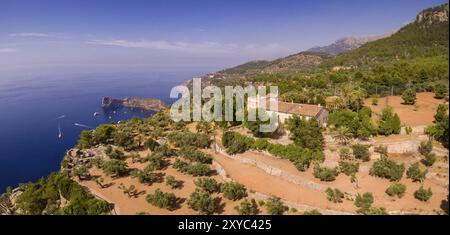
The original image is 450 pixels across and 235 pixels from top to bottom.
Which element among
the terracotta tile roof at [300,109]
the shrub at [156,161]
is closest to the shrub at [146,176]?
the shrub at [156,161]

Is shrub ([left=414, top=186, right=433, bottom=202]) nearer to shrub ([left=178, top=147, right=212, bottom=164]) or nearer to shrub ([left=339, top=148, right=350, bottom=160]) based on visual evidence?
shrub ([left=339, top=148, right=350, bottom=160])

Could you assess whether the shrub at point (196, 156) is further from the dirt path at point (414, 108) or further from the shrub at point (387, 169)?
the dirt path at point (414, 108)

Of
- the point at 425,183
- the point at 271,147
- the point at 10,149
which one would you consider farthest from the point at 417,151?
the point at 10,149

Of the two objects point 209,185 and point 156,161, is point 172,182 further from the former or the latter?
point 156,161

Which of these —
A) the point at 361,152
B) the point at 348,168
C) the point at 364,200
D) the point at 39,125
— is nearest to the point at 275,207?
the point at 364,200

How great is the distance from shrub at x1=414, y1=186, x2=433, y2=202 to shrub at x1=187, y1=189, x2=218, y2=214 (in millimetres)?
11785

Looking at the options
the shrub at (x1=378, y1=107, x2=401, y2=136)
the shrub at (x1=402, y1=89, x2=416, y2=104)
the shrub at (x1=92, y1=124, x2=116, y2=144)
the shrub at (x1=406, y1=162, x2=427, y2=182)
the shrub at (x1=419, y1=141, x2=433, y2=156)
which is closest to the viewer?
the shrub at (x1=406, y1=162, x2=427, y2=182)

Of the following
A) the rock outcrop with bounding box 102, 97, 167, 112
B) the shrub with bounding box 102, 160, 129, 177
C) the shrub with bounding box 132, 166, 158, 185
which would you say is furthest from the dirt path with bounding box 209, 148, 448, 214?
the rock outcrop with bounding box 102, 97, 167, 112

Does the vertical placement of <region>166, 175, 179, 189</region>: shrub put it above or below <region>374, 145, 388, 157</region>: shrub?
below

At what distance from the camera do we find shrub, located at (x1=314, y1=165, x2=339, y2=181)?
64.1 ft

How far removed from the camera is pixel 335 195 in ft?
58.2

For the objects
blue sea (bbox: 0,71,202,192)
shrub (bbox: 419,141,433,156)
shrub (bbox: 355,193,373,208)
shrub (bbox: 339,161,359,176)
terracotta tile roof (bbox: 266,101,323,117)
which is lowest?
blue sea (bbox: 0,71,202,192)
